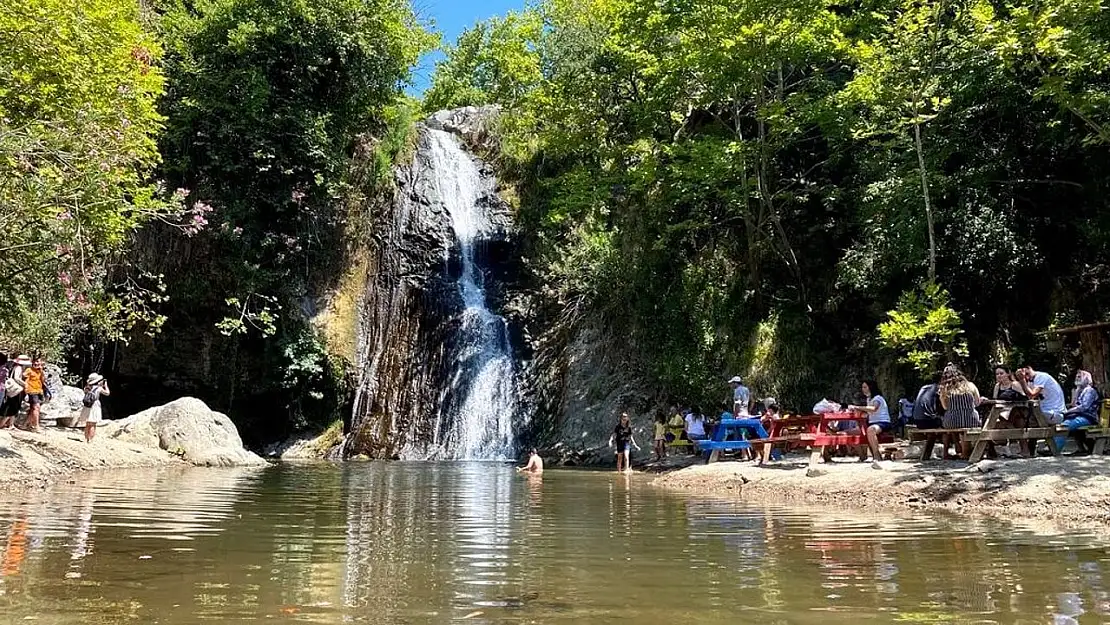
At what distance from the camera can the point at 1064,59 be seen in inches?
516

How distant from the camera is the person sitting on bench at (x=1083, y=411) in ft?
34.3

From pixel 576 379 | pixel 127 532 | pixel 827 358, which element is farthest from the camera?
pixel 576 379

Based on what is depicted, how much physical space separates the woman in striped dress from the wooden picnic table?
280 millimetres

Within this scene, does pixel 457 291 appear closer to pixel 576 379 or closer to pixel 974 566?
pixel 576 379

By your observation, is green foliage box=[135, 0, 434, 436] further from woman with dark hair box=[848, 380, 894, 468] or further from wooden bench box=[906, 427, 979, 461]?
wooden bench box=[906, 427, 979, 461]

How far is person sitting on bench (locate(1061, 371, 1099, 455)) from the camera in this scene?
10.5 meters

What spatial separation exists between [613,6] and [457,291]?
9.46 m

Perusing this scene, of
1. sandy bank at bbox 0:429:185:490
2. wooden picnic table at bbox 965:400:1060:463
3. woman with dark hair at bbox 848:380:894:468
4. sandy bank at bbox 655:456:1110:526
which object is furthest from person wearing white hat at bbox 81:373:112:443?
wooden picnic table at bbox 965:400:1060:463

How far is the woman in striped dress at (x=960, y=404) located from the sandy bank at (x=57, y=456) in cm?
1130

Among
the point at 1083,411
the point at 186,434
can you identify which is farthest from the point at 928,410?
the point at 186,434

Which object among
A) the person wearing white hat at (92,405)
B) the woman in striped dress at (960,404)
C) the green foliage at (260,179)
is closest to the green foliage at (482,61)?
the green foliage at (260,179)

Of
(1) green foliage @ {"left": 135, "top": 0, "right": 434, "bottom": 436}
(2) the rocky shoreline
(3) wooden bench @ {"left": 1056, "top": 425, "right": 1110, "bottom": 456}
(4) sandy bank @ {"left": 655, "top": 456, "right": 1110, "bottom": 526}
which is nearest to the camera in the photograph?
(4) sandy bank @ {"left": 655, "top": 456, "right": 1110, "bottom": 526}

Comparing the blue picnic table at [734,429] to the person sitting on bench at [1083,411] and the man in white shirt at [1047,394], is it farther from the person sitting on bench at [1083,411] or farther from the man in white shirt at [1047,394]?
the person sitting on bench at [1083,411]

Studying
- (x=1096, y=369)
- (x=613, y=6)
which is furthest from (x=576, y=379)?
(x=1096, y=369)
